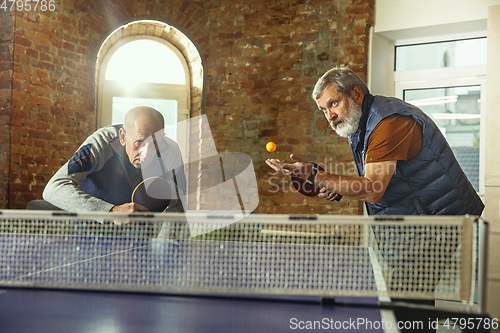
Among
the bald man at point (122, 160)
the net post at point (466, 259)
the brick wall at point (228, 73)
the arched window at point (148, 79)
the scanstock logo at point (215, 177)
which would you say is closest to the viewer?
the net post at point (466, 259)

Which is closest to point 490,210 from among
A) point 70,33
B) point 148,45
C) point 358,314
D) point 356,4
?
point 356,4

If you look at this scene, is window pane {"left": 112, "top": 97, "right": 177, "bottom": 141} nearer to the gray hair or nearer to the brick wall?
the brick wall

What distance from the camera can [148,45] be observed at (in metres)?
4.88

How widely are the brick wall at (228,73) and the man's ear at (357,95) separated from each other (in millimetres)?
1957

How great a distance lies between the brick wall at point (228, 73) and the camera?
3.99 metres

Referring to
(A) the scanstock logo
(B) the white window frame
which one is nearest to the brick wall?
(A) the scanstock logo

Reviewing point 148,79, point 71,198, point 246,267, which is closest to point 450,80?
point 148,79

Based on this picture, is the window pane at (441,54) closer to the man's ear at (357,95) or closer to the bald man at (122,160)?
the man's ear at (357,95)

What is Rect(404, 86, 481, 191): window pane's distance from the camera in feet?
12.8

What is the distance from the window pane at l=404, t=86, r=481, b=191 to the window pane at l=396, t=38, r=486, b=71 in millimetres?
272

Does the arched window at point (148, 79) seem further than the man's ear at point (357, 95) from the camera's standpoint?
Yes

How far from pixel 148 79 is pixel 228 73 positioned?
1059 mm

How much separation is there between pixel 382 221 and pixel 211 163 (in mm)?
3484

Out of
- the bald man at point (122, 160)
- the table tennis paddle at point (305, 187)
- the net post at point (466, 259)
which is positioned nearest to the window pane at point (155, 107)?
the bald man at point (122, 160)
